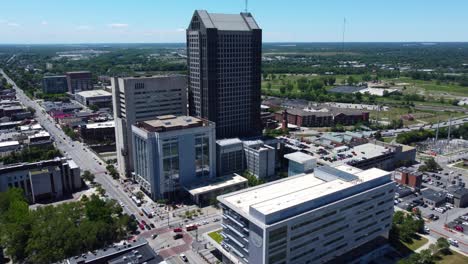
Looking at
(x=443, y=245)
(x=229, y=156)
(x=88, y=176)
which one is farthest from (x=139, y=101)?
(x=443, y=245)

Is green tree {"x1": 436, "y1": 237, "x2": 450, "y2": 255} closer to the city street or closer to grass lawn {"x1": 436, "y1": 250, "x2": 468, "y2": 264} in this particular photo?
grass lawn {"x1": 436, "y1": 250, "x2": 468, "y2": 264}

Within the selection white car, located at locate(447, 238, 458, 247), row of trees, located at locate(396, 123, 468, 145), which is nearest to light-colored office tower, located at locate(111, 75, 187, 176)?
white car, located at locate(447, 238, 458, 247)

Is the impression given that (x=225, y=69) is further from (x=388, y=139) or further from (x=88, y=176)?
(x=388, y=139)

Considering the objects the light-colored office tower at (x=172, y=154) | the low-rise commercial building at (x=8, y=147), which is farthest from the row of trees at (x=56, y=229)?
the low-rise commercial building at (x=8, y=147)

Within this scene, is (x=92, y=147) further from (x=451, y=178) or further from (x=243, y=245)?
(x=451, y=178)

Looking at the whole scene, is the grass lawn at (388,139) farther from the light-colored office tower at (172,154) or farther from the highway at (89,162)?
the highway at (89,162)

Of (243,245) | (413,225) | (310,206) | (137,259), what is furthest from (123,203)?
(413,225)
